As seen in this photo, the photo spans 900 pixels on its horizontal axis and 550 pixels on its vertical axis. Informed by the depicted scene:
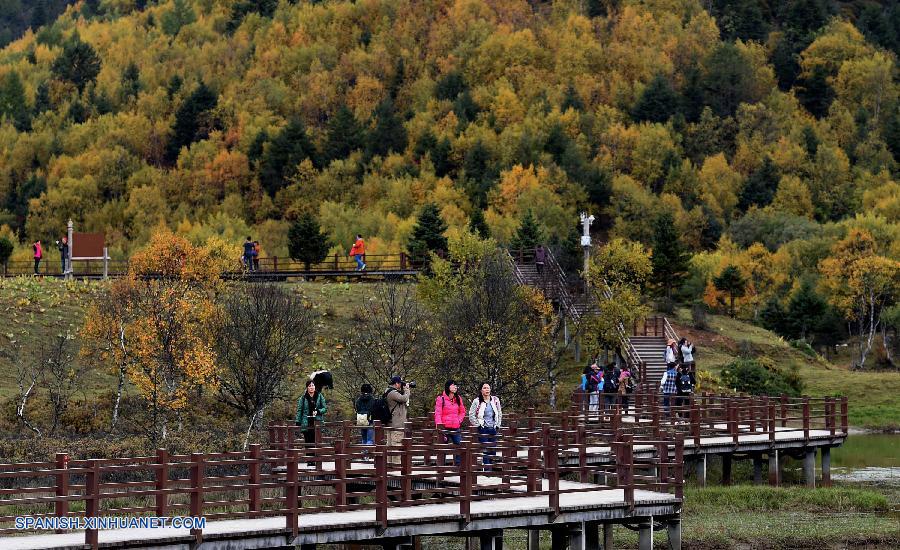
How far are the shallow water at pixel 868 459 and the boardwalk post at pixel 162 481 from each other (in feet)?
75.7

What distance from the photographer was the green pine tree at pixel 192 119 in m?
159

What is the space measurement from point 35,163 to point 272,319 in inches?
4382

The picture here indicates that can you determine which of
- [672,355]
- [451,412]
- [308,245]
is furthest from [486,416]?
[308,245]

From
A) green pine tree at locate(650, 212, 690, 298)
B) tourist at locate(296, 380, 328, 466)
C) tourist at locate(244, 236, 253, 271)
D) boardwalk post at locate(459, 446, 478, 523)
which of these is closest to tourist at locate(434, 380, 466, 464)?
tourist at locate(296, 380, 328, 466)

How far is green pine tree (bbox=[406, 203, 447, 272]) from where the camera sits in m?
74.8

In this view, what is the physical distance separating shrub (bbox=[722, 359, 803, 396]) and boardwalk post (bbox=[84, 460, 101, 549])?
127 ft

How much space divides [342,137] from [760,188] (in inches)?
1532

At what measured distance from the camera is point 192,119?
160375mm

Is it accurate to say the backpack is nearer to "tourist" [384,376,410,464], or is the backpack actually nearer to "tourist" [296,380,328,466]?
"tourist" [384,376,410,464]

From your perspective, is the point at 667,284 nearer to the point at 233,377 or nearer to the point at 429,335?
the point at 429,335

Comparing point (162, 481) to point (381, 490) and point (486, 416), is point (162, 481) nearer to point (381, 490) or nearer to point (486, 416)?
point (381, 490)

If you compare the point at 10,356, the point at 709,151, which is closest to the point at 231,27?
the point at 709,151

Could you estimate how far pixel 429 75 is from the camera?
181 metres

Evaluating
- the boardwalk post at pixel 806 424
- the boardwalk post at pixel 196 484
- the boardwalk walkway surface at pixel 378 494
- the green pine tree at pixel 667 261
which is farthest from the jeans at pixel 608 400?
the green pine tree at pixel 667 261
